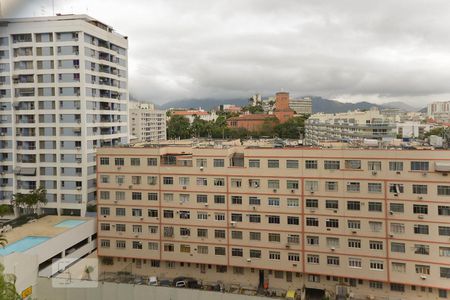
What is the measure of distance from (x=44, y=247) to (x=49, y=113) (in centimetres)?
544

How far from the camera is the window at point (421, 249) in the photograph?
29.5ft

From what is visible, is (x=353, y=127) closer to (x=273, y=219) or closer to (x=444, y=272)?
(x=273, y=219)

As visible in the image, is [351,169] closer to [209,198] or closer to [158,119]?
[209,198]

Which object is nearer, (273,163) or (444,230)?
(444,230)

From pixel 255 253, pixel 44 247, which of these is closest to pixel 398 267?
pixel 255 253

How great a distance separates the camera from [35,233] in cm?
1017

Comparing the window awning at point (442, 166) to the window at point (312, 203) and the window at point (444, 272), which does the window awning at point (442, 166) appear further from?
the window at point (312, 203)

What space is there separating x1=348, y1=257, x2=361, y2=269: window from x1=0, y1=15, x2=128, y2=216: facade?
872 cm

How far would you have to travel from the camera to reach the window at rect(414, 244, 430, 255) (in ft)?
29.5

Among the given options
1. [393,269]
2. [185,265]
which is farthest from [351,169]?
[185,265]

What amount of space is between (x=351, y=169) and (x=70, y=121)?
31.0 feet

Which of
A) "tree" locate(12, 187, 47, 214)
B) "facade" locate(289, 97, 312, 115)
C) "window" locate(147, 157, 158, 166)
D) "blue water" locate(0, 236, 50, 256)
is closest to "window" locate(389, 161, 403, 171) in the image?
"window" locate(147, 157, 158, 166)

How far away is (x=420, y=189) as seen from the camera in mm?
9070

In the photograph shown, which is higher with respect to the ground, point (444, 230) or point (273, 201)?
point (273, 201)
